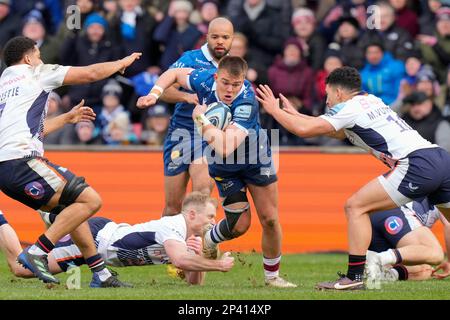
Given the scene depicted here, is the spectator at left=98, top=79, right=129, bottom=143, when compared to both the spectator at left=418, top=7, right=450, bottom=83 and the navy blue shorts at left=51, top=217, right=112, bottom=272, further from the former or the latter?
the navy blue shorts at left=51, top=217, right=112, bottom=272

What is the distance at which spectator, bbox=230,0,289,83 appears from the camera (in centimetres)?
1903

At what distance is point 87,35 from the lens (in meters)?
19.0

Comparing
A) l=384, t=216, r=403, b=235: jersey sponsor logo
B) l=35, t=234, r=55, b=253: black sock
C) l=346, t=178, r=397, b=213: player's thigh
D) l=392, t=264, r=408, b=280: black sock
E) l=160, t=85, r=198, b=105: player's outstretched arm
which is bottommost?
l=392, t=264, r=408, b=280: black sock

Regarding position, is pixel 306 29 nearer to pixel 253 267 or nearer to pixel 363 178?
pixel 363 178

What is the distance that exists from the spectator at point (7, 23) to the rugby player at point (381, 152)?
9.24 m

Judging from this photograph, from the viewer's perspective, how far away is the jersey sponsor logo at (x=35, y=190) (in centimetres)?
1120

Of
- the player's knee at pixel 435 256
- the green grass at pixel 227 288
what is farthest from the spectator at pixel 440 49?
the player's knee at pixel 435 256

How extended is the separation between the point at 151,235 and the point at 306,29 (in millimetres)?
8064

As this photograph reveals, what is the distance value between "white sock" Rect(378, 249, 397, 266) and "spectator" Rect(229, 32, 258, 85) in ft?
20.8

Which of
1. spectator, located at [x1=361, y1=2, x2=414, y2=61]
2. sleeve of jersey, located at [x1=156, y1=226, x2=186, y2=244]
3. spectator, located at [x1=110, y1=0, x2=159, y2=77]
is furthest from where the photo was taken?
spectator, located at [x1=110, y1=0, x2=159, y2=77]

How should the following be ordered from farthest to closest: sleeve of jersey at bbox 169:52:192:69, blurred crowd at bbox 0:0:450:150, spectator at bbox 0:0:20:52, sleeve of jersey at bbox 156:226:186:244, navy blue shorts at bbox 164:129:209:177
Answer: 1. spectator at bbox 0:0:20:52
2. blurred crowd at bbox 0:0:450:150
3. navy blue shorts at bbox 164:129:209:177
4. sleeve of jersey at bbox 169:52:192:69
5. sleeve of jersey at bbox 156:226:186:244

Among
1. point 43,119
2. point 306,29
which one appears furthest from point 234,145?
point 306,29

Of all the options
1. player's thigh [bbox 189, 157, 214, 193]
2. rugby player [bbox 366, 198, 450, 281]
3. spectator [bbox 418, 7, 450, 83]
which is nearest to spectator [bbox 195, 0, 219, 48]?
spectator [bbox 418, 7, 450, 83]

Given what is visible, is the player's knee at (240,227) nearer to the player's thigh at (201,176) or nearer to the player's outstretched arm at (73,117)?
the player's thigh at (201,176)
